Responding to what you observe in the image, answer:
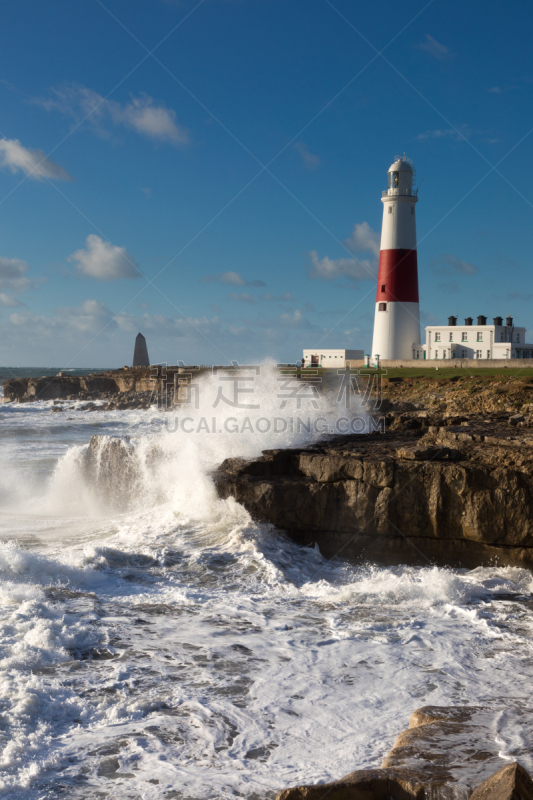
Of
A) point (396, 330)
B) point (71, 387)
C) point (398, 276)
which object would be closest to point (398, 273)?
point (398, 276)

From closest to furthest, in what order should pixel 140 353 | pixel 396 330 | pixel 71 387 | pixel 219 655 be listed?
pixel 219 655
pixel 396 330
pixel 71 387
pixel 140 353

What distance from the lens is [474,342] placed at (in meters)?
39.3

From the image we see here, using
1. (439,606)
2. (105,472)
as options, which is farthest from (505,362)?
(439,606)

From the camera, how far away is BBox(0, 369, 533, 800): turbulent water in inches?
143

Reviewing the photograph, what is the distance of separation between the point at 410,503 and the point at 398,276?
26735mm

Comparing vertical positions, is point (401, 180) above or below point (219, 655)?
above

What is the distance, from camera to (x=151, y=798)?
330 cm

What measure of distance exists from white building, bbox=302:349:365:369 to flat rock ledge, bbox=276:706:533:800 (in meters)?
36.2

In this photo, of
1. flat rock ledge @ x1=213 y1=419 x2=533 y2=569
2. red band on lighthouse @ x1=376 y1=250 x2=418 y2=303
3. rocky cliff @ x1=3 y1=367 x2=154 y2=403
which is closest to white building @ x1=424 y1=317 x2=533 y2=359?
red band on lighthouse @ x1=376 y1=250 x2=418 y2=303

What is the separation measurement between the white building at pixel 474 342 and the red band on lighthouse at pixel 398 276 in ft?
19.8

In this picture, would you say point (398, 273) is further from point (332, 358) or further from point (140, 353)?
point (140, 353)

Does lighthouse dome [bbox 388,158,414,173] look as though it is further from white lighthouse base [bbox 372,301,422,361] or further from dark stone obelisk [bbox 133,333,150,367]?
dark stone obelisk [bbox 133,333,150,367]

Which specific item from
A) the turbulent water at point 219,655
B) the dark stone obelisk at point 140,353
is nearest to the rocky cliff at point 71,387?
the dark stone obelisk at point 140,353

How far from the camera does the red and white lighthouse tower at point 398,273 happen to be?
32469mm
